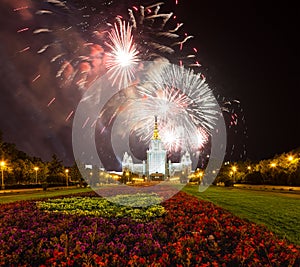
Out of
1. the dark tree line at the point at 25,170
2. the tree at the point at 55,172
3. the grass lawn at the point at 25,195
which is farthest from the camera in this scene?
the tree at the point at 55,172

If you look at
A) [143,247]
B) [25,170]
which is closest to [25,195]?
[25,170]

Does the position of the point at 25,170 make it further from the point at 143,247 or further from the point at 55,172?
the point at 143,247

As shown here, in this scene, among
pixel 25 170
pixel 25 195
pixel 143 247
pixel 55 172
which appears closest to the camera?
pixel 143 247

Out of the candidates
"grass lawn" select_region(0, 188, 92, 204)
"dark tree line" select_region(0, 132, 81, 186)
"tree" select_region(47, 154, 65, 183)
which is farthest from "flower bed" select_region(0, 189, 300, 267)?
"tree" select_region(47, 154, 65, 183)

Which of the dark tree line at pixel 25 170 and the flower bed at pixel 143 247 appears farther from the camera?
the dark tree line at pixel 25 170

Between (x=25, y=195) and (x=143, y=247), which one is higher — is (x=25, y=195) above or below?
below

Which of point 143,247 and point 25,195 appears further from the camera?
point 25,195

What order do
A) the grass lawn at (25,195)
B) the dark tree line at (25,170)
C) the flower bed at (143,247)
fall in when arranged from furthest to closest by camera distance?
the dark tree line at (25,170), the grass lawn at (25,195), the flower bed at (143,247)

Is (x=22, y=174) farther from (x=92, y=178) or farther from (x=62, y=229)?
(x=62, y=229)

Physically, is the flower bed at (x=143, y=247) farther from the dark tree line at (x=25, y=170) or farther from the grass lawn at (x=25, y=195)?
the dark tree line at (x=25, y=170)

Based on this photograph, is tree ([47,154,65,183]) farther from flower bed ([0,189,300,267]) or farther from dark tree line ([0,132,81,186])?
flower bed ([0,189,300,267])

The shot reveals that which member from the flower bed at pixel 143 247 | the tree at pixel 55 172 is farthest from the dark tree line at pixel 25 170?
the flower bed at pixel 143 247
